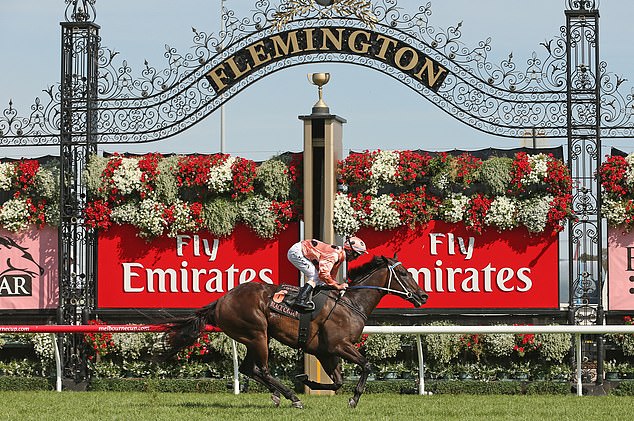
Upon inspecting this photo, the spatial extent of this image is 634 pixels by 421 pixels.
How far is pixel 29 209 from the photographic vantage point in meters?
15.6

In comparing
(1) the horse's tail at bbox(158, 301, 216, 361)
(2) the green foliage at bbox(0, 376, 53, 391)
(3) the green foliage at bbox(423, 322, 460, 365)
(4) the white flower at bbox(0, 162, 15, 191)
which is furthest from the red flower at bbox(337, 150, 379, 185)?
(2) the green foliage at bbox(0, 376, 53, 391)

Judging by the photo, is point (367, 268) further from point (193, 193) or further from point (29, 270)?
point (29, 270)

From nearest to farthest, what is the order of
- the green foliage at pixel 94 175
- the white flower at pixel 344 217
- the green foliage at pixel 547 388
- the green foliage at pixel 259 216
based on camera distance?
the green foliage at pixel 547 388 → the white flower at pixel 344 217 → the green foliage at pixel 259 216 → the green foliage at pixel 94 175

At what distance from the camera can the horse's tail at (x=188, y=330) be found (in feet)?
40.2

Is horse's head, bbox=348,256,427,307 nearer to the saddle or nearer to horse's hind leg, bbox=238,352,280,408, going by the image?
the saddle

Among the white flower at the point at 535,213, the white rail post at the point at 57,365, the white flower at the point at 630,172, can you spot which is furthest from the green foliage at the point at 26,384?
the white flower at the point at 630,172

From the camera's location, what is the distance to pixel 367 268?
12.8m

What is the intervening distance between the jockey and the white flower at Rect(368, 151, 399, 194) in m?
2.41

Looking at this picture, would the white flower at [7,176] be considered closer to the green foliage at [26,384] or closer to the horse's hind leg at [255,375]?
the green foliage at [26,384]

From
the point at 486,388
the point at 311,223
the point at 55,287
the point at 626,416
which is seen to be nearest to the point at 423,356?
the point at 486,388

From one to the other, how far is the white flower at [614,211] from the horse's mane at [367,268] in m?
3.50

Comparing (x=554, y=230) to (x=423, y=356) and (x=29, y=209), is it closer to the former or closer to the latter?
(x=423, y=356)

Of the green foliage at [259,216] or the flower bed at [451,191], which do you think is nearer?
the flower bed at [451,191]

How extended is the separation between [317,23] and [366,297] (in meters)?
4.12
